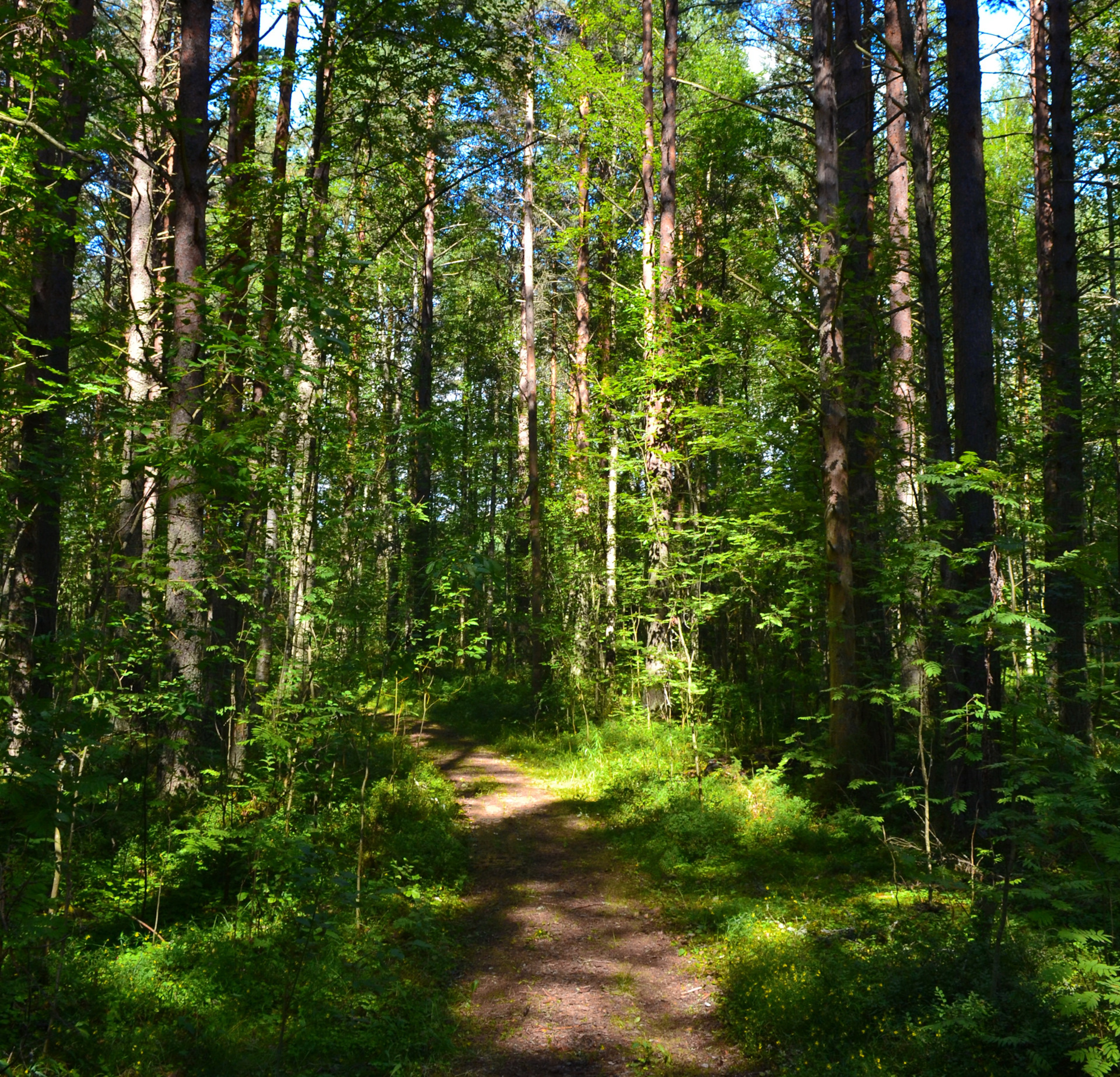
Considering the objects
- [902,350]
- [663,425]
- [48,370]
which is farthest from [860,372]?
[48,370]

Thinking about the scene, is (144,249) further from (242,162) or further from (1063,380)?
(1063,380)

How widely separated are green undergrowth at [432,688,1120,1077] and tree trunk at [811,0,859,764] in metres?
1.35

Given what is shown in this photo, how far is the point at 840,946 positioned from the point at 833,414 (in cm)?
538

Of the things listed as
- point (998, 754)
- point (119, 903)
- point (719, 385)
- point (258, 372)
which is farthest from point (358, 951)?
point (719, 385)

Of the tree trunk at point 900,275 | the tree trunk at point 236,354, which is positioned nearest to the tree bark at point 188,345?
the tree trunk at point 236,354

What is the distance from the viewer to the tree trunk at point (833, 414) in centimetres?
823

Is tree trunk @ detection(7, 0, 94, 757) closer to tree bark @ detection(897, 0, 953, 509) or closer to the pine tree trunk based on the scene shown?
the pine tree trunk

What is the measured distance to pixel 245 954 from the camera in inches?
201

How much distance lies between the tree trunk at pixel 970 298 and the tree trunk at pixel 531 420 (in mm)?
9181

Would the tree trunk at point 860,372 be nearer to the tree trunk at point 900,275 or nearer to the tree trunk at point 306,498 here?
the tree trunk at point 900,275

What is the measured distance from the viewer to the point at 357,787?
855 centimetres

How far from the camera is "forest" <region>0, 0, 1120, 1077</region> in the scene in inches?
174

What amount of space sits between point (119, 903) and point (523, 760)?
8.04 metres

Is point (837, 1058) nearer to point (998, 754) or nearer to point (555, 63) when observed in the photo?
point (998, 754)
